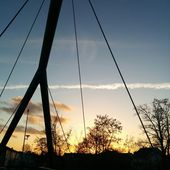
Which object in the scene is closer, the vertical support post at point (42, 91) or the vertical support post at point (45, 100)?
the vertical support post at point (42, 91)

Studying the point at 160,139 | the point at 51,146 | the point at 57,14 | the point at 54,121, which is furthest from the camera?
the point at 54,121

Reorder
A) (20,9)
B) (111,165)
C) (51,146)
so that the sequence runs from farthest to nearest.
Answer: (111,165) < (51,146) < (20,9)

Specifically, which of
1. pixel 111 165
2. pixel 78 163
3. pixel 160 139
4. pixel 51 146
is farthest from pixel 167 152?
pixel 51 146

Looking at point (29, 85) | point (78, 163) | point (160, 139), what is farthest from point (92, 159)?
point (29, 85)

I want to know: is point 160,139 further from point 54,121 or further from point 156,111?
point 54,121

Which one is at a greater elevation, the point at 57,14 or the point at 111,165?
the point at 57,14

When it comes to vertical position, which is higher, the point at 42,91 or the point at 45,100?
the point at 42,91

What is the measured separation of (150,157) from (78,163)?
863 inches

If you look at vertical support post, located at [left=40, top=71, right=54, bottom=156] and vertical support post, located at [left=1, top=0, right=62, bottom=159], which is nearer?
vertical support post, located at [left=1, top=0, right=62, bottom=159]

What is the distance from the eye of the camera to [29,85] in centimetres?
998

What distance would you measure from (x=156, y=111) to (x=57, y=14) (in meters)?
32.2

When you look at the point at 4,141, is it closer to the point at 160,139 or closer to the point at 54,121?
the point at 160,139

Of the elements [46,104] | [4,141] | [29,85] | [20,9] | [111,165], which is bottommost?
[111,165]

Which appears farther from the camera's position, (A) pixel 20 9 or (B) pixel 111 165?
(B) pixel 111 165
